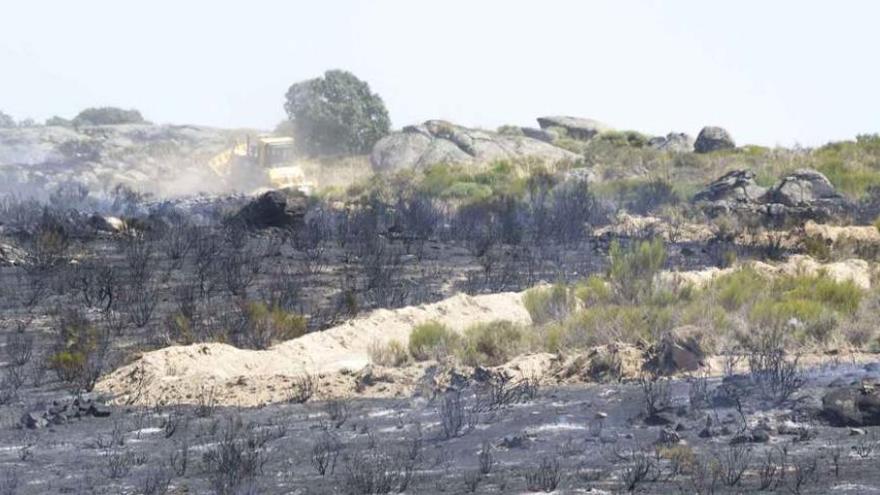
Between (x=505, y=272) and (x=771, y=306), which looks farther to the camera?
(x=505, y=272)

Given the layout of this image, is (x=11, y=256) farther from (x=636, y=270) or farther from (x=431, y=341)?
(x=636, y=270)

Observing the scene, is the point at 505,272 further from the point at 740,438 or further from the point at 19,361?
the point at 740,438

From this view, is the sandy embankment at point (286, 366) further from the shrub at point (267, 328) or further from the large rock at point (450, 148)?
the large rock at point (450, 148)

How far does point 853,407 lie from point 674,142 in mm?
45207

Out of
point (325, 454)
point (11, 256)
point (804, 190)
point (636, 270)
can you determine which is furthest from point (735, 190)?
point (325, 454)

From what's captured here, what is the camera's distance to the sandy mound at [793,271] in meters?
20.1

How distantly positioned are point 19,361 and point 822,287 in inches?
419

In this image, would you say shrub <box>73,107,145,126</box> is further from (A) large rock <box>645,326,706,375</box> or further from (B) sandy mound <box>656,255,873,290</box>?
(A) large rock <box>645,326,706,375</box>

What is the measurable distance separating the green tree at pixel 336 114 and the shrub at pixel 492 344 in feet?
168

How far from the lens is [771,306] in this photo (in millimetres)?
16625

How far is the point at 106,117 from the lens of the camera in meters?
95.4

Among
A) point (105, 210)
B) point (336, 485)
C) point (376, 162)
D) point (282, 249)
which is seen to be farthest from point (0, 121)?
point (336, 485)

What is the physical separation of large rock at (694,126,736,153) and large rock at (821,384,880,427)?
39643mm

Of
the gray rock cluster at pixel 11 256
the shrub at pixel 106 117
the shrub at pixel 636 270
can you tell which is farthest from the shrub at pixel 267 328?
the shrub at pixel 106 117
